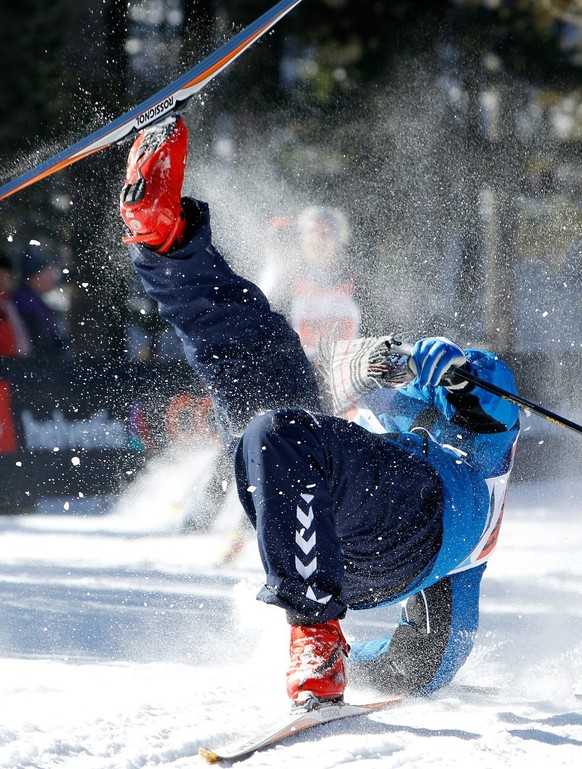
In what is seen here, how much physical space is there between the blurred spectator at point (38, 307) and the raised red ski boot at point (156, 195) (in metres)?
3.81

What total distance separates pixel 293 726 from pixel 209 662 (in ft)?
2.61

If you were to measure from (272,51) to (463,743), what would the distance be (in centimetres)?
720

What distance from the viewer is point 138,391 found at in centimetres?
578

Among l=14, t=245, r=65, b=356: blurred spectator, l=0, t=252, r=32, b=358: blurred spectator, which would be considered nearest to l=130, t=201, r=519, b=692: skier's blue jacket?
l=0, t=252, r=32, b=358: blurred spectator

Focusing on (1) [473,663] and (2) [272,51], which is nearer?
(1) [473,663]

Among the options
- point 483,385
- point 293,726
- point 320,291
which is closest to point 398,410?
point 483,385

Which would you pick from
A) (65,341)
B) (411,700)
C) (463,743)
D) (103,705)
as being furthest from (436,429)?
(65,341)

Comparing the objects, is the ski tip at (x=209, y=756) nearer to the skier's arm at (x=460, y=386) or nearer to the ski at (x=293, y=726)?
the ski at (x=293, y=726)

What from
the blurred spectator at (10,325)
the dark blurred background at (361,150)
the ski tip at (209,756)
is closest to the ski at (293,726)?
the ski tip at (209,756)

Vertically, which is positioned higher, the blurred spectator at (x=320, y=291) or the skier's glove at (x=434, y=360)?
the blurred spectator at (x=320, y=291)

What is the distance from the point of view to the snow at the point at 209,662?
71.6 inches

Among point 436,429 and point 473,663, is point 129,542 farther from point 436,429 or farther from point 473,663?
point 436,429

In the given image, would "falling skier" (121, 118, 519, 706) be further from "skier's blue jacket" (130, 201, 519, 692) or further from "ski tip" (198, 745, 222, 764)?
"ski tip" (198, 745, 222, 764)

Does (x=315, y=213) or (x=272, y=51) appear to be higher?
(x=272, y=51)
